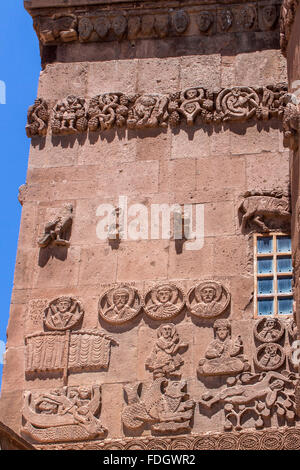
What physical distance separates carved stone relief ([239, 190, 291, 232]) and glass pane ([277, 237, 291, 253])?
160 mm

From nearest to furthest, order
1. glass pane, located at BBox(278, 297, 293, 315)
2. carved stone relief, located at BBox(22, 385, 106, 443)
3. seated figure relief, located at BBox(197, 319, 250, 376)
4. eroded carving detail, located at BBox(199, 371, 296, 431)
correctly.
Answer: eroded carving detail, located at BBox(199, 371, 296, 431)
carved stone relief, located at BBox(22, 385, 106, 443)
seated figure relief, located at BBox(197, 319, 250, 376)
glass pane, located at BBox(278, 297, 293, 315)

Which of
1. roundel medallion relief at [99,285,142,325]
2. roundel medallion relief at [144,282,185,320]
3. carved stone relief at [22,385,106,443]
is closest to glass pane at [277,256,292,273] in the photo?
roundel medallion relief at [144,282,185,320]

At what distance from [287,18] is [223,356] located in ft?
13.0

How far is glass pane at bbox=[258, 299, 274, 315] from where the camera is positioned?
1320 centimetres

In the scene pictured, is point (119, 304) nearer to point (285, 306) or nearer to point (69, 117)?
point (285, 306)

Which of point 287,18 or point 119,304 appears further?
point 119,304

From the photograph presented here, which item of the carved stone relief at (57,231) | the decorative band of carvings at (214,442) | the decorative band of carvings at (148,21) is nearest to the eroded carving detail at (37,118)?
the decorative band of carvings at (148,21)

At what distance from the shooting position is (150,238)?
1396 centimetres

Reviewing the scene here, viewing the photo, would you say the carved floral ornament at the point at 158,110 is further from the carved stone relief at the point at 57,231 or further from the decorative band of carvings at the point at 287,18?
the decorative band of carvings at the point at 287,18

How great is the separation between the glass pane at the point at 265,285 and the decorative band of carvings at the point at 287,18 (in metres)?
2.87

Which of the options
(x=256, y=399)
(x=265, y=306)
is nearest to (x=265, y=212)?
(x=265, y=306)

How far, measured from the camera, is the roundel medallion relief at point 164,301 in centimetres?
1334

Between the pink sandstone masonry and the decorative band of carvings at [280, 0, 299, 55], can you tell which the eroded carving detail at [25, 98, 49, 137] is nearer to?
the pink sandstone masonry

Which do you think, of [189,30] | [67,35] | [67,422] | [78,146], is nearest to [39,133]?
[78,146]
